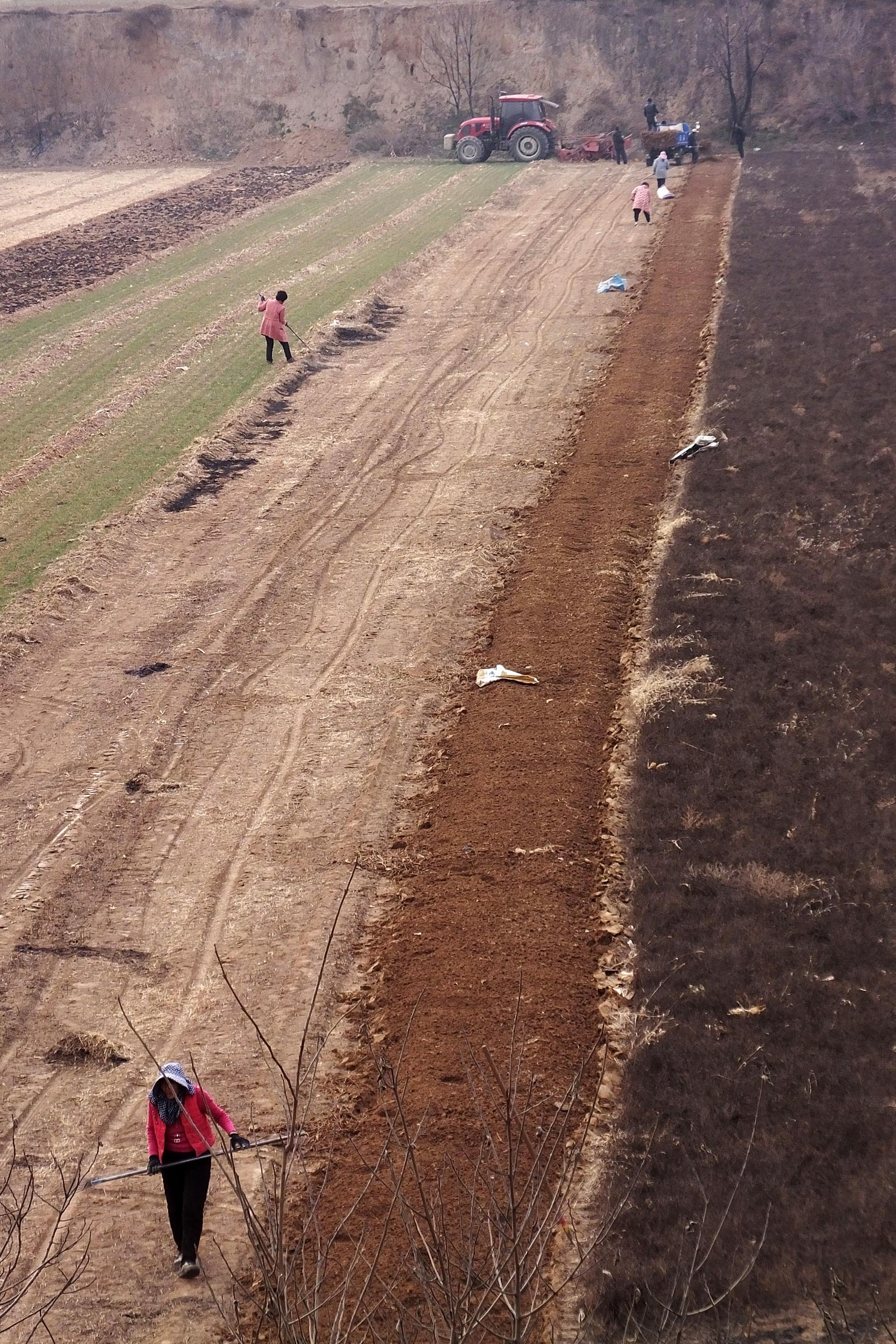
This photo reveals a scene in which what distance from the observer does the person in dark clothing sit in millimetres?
44156

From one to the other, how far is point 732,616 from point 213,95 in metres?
48.4

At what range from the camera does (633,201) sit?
115 feet

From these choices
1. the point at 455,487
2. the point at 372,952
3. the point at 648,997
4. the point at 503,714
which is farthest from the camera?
the point at 455,487

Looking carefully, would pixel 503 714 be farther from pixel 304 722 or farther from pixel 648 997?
pixel 648 997

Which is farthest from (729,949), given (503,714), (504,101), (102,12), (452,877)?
(102,12)

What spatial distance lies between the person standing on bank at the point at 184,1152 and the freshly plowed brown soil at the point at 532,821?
1.54 metres

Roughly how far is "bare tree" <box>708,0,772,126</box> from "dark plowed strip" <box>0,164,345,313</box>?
15779mm

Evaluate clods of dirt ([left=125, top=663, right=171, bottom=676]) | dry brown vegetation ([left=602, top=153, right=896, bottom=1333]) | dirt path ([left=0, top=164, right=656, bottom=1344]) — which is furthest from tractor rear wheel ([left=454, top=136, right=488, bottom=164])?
clods of dirt ([left=125, top=663, right=171, bottom=676])

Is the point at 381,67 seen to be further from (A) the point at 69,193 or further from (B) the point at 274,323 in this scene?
(B) the point at 274,323

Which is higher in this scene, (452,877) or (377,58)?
(377,58)

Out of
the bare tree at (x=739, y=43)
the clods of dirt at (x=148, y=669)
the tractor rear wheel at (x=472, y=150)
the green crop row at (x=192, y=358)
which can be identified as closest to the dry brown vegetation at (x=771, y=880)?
the clods of dirt at (x=148, y=669)

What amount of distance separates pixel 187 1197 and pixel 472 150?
44.9 metres

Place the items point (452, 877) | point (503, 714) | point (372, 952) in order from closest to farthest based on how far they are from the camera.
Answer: point (372, 952)
point (452, 877)
point (503, 714)

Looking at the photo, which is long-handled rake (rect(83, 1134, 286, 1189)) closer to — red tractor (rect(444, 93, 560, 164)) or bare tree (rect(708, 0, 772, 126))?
red tractor (rect(444, 93, 560, 164))
